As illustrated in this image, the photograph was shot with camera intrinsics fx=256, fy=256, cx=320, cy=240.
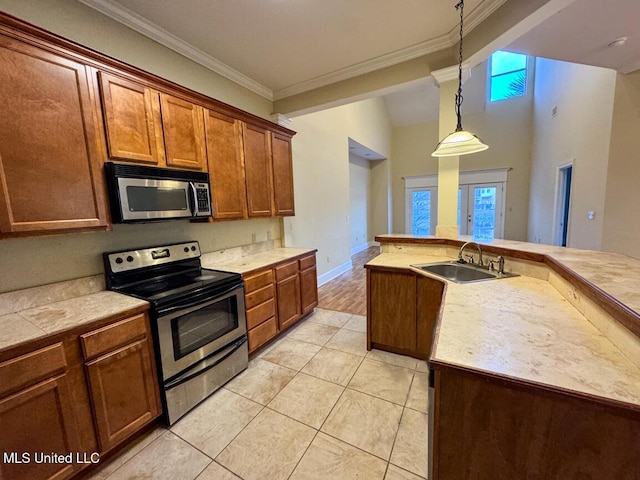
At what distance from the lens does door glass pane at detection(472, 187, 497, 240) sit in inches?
293

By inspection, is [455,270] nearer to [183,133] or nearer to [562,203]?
[183,133]

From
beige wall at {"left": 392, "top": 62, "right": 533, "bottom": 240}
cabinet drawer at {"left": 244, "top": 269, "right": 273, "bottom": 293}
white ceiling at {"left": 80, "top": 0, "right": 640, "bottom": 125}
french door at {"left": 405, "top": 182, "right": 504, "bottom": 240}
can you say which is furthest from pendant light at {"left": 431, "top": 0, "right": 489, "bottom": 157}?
beige wall at {"left": 392, "top": 62, "right": 533, "bottom": 240}

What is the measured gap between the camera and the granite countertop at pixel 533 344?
780 millimetres

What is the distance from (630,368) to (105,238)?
2792 millimetres

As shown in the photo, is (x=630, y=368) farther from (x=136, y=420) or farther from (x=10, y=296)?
(x=10, y=296)

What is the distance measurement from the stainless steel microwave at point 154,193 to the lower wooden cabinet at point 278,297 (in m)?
0.78

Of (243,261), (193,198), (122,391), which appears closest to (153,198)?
(193,198)

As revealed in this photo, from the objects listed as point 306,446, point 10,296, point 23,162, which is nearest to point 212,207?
point 23,162

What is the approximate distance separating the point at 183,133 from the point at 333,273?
370 cm

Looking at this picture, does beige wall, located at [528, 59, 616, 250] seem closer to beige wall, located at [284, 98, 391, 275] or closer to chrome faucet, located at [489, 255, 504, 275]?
chrome faucet, located at [489, 255, 504, 275]

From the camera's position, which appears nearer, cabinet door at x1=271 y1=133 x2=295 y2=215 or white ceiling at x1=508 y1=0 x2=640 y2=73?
white ceiling at x1=508 y1=0 x2=640 y2=73

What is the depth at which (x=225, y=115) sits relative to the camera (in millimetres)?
2402

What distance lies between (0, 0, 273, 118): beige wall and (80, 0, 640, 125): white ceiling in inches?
2.7

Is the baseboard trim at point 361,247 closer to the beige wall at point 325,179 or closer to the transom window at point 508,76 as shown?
the beige wall at point 325,179
